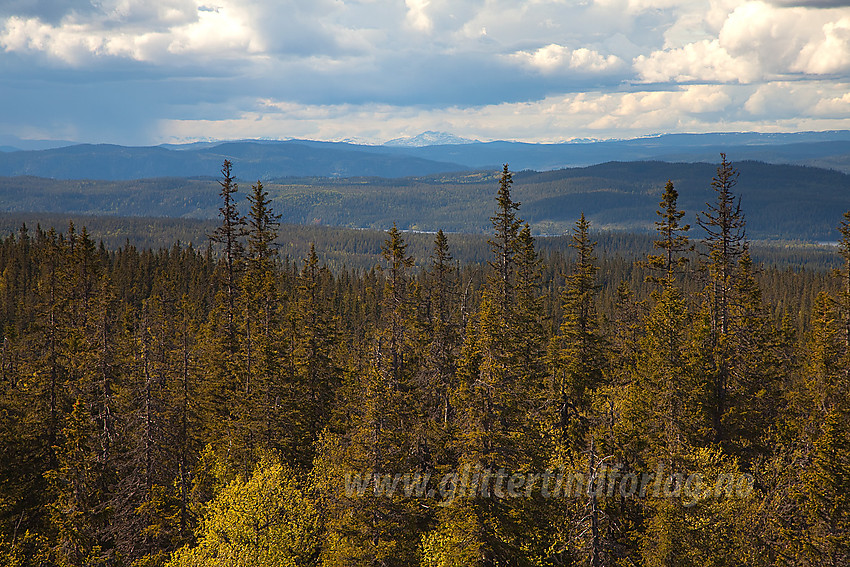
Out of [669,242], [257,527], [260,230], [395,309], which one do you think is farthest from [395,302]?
[669,242]

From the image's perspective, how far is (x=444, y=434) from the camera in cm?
3891

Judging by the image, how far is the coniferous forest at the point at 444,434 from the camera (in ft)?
111

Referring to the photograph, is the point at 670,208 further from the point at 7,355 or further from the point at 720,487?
the point at 7,355

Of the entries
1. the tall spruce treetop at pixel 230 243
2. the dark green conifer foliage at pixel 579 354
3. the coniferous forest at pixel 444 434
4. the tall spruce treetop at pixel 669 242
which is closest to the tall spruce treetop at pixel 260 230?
the coniferous forest at pixel 444 434

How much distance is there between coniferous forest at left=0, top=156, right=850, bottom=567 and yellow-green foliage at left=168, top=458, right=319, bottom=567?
0.13m

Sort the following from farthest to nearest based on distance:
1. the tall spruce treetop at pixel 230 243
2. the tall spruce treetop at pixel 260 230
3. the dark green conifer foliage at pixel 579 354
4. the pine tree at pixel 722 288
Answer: the tall spruce treetop at pixel 260 230 → the tall spruce treetop at pixel 230 243 → the dark green conifer foliage at pixel 579 354 → the pine tree at pixel 722 288

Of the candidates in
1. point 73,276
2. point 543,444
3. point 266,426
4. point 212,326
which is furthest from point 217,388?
point 73,276

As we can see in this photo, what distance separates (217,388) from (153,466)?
10396mm

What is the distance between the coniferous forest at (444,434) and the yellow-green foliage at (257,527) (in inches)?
5.1

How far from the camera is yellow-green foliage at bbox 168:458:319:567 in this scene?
3688cm

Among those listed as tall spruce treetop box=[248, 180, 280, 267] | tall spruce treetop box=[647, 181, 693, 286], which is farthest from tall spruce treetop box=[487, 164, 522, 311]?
tall spruce treetop box=[248, 180, 280, 267]

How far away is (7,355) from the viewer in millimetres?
58062

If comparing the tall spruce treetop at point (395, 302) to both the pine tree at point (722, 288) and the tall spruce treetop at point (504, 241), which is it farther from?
the pine tree at point (722, 288)

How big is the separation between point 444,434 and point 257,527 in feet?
38.5
